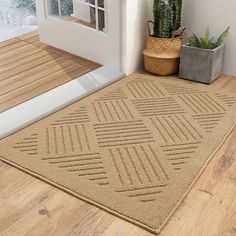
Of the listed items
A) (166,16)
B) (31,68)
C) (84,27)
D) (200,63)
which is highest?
(166,16)

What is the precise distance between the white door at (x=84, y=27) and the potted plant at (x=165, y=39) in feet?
0.70

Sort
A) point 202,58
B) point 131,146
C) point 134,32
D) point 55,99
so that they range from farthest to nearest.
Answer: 1. point 134,32
2. point 202,58
3. point 55,99
4. point 131,146

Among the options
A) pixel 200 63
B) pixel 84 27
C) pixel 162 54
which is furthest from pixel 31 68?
pixel 200 63

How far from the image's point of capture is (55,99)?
2.17 metres

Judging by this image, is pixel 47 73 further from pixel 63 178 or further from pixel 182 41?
pixel 63 178

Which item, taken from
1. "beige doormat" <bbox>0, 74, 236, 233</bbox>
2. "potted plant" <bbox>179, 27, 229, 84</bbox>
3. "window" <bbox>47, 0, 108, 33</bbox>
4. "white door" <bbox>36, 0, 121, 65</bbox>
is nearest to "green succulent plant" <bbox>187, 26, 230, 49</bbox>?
"potted plant" <bbox>179, 27, 229, 84</bbox>

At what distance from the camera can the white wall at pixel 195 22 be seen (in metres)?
2.44

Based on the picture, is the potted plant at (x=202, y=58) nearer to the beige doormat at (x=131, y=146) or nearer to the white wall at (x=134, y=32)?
the beige doormat at (x=131, y=146)

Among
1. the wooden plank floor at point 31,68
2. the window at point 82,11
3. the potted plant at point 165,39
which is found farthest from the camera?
the window at point 82,11

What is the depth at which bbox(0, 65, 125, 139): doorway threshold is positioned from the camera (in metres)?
1.93

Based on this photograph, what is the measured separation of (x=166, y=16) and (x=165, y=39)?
0.14 metres

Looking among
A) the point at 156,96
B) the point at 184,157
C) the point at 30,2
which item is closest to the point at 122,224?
the point at 184,157

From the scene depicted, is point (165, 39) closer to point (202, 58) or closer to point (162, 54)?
point (162, 54)

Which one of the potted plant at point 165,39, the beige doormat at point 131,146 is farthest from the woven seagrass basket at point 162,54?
the beige doormat at point 131,146
